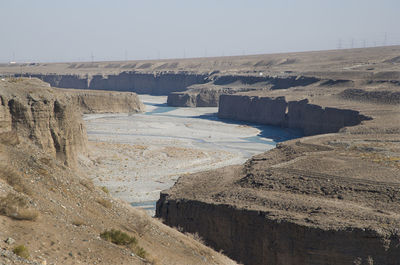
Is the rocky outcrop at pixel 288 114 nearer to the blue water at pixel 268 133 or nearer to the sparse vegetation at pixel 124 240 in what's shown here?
the blue water at pixel 268 133

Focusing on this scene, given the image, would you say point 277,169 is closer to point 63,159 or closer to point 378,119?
point 63,159

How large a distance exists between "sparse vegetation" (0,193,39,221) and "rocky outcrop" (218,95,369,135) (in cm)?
3963

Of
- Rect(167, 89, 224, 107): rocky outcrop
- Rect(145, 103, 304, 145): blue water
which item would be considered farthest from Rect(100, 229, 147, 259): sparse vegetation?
Rect(167, 89, 224, 107): rocky outcrop

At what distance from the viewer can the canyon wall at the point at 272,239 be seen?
16891 mm

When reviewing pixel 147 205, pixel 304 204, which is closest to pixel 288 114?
pixel 147 205

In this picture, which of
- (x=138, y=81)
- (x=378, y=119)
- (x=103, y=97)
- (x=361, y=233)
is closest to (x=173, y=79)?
(x=138, y=81)

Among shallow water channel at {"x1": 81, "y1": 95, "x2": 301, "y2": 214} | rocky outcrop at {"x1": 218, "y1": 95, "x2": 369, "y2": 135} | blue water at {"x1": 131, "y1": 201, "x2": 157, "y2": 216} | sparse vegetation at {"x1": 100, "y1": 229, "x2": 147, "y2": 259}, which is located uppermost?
sparse vegetation at {"x1": 100, "y1": 229, "x2": 147, "y2": 259}

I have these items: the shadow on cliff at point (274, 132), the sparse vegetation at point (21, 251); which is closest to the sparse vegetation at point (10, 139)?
the sparse vegetation at point (21, 251)

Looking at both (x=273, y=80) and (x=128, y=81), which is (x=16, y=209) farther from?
(x=128, y=81)

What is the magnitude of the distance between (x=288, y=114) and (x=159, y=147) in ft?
70.1

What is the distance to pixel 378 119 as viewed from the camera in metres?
43.3

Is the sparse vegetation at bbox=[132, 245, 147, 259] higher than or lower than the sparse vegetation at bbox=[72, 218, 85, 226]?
lower

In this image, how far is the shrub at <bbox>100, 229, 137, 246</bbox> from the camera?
12.1m

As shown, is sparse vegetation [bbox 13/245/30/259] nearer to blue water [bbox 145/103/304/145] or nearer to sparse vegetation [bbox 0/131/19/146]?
sparse vegetation [bbox 0/131/19/146]
